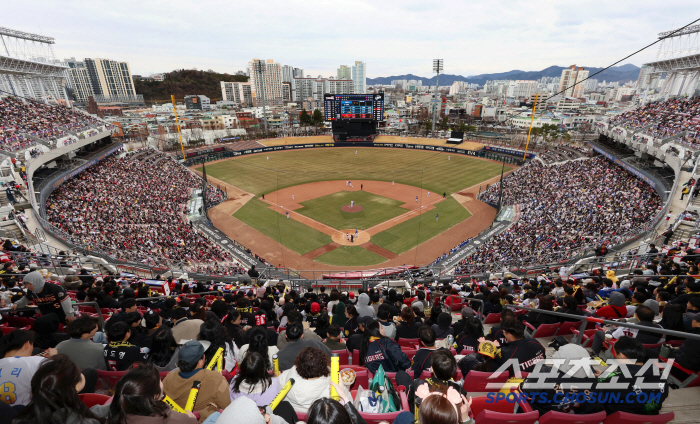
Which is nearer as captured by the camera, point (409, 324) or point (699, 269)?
point (409, 324)

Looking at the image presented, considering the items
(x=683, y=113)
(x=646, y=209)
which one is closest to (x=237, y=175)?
(x=646, y=209)

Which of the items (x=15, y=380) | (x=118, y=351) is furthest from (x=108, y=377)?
(x=15, y=380)

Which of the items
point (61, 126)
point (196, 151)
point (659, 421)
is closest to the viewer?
point (659, 421)

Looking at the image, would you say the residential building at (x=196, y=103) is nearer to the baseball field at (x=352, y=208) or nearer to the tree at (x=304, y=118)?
the tree at (x=304, y=118)

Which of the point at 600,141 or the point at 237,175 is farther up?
the point at 600,141

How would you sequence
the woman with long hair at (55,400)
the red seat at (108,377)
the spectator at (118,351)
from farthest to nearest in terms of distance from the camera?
the spectator at (118,351), the red seat at (108,377), the woman with long hair at (55,400)

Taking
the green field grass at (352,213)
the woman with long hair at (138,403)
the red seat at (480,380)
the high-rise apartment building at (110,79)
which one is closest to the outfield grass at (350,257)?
the green field grass at (352,213)

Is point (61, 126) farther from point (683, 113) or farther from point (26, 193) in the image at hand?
point (683, 113)
